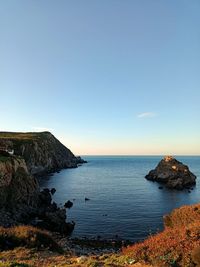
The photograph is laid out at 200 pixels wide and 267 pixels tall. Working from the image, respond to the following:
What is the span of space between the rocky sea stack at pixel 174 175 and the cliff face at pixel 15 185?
5406 centimetres

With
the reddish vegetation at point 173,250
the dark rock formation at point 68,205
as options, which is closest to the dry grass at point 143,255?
the reddish vegetation at point 173,250

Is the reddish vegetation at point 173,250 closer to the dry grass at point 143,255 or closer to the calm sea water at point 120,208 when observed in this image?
the dry grass at point 143,255

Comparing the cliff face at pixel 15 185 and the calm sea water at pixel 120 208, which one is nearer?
the calm sea water at pixel 120 208

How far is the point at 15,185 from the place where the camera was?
200 ft

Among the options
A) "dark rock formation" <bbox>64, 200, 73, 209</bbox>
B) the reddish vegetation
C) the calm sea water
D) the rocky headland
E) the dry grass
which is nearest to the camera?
the reddish vegetation

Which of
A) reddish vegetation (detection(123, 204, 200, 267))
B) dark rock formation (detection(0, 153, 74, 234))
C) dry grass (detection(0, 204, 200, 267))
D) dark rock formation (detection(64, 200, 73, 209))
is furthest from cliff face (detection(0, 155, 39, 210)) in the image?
reddish vegetation (detection(123, 204, 200, 267))

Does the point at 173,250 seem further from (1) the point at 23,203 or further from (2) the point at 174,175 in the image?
(2) the point at 174,175

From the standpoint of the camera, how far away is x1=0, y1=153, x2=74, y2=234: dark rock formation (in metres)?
50.6

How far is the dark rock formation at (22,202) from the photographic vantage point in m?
50.6

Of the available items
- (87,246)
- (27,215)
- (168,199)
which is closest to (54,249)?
(87,246)

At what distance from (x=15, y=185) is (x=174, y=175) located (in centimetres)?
6807

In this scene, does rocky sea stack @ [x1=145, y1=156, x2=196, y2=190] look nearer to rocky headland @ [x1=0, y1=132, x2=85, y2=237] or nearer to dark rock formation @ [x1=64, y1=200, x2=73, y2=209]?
dark rock formation @ [x1=64, y1=200, x2=73, y2=209]

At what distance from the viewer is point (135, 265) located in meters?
15.8

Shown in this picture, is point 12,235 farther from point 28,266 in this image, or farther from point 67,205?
point 67,205
